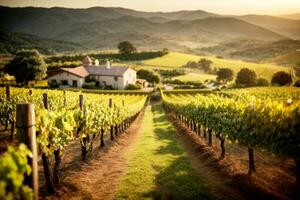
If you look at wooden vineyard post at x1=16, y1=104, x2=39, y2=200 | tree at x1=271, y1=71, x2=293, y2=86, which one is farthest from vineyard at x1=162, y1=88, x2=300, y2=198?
tree at x1=271, y1=71, x2=293, y2=86

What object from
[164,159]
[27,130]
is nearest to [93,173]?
[164,159]

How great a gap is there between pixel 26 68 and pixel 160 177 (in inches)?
2934

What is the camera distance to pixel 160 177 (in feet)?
39.6

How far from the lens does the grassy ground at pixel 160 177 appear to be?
33.4 ft

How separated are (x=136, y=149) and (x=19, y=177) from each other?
13.2m

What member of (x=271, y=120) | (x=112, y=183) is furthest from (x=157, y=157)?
(x=271, y=120)

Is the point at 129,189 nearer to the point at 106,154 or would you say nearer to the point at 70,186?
the point at 70,186

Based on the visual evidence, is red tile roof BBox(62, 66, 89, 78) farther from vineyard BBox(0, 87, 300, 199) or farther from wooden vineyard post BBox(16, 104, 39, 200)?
wooden vineyard post BBox(16, 104, 39, 200)

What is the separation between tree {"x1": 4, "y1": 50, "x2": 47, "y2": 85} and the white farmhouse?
4426 mm

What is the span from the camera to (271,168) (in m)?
12.8

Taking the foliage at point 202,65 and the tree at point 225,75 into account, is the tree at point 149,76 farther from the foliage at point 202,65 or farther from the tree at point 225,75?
the foliage at point 202,65

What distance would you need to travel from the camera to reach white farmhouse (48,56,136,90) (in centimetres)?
8052

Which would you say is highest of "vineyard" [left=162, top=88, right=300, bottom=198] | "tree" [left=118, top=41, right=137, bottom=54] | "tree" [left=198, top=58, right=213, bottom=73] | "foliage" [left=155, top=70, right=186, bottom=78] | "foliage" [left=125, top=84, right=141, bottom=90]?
"tree" [left=118, top=41, right=137, bottom=54]

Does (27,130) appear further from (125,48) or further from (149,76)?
(125,48)
